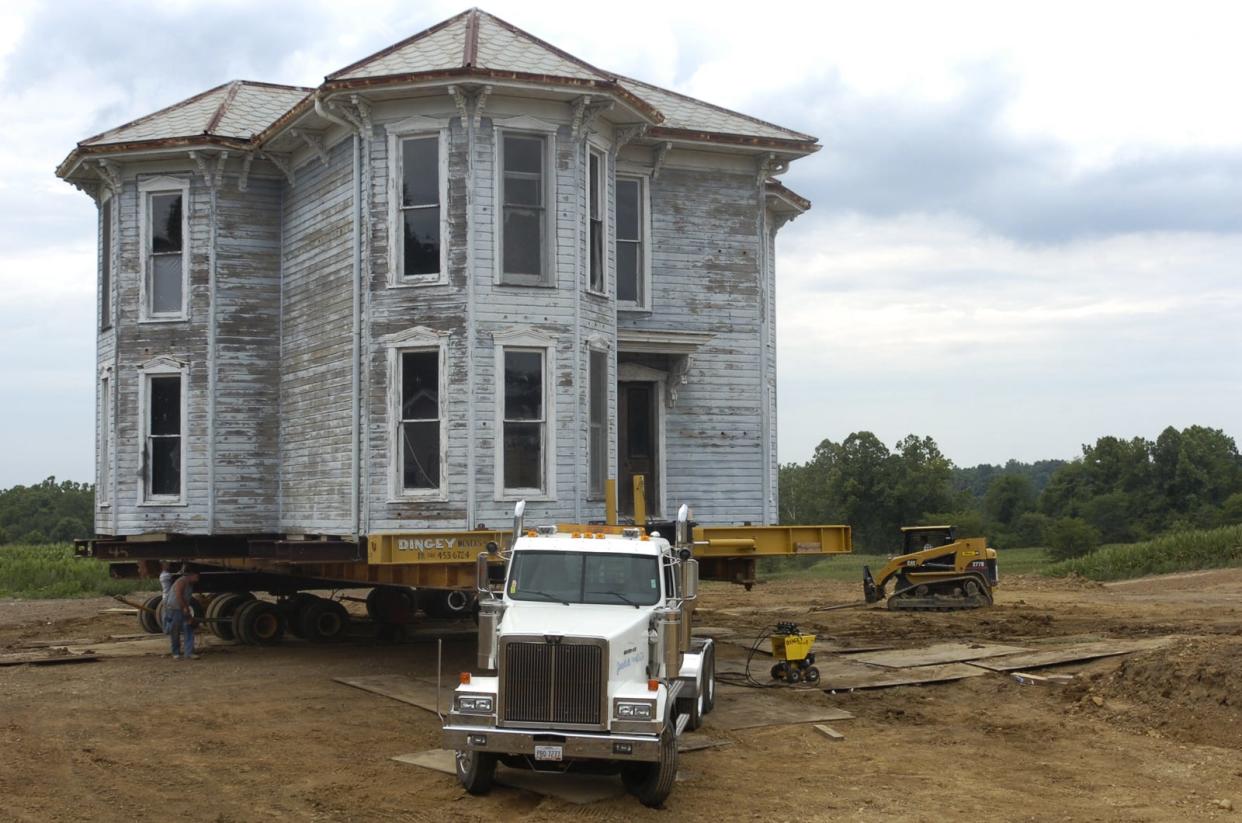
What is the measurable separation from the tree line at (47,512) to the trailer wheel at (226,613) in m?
61.3

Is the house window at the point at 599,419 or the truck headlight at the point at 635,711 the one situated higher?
the house window at the point at 599,419

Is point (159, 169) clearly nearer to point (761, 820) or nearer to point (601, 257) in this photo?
point (601, 257)

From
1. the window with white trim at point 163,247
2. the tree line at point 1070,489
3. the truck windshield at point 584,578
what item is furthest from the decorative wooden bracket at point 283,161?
the tree line at point 1070,489

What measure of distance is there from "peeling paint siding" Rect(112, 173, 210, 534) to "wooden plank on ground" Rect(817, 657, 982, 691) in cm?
1154

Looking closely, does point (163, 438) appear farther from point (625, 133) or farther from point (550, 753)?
point (550, 753)

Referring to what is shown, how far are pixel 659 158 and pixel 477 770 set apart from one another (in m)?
13.5

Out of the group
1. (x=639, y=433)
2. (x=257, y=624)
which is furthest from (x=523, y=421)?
(x=257, y=624)

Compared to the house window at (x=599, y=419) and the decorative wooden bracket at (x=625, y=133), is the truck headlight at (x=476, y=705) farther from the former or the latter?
the decorative wooden bracket at (x=625, y=133)

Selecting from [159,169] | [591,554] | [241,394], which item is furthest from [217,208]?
[591,554]

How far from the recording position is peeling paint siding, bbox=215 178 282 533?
942 inches

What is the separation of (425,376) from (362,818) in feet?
29.7

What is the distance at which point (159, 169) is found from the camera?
2444cm

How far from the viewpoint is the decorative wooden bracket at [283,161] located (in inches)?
930

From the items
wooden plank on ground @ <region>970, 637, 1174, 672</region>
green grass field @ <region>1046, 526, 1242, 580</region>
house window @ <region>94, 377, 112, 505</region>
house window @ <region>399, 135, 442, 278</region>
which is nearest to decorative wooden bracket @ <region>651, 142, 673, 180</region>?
house window @ <region>399, 135, 442, 278</region>
